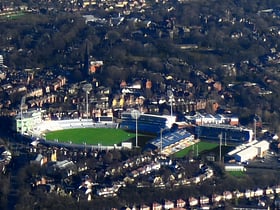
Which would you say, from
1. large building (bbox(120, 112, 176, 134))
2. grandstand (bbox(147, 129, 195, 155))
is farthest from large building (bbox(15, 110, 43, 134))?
grandstand (bbox(147, 129, 195, 155))

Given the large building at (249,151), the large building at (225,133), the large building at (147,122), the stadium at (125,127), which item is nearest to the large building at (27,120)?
the stadium at (125,127)

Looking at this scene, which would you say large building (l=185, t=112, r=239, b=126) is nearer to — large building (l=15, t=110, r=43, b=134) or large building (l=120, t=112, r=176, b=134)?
A: large building (l=120, t=112, r=176, b=134)

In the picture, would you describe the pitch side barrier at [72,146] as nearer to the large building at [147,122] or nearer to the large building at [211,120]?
the large building at [147,122]

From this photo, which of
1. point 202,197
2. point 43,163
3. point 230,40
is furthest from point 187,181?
point 230,40

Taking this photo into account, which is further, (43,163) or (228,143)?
(228,143)

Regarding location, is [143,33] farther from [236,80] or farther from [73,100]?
[73,100]

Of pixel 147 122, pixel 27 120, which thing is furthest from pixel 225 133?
pixel 27 120
